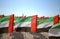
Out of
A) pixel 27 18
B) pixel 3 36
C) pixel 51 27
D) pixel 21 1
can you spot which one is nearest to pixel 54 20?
pixel 51 27

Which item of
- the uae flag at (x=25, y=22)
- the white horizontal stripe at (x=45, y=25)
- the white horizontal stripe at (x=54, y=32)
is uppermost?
the uae flag at (x=25, y=22)

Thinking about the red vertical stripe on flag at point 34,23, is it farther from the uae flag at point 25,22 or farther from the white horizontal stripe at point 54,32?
the white horizontal stripe at point 54,32

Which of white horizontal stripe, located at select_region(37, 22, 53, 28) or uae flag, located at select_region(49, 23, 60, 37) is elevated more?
white horizontal stripe, located at select_region(37, 22, 53, 28)

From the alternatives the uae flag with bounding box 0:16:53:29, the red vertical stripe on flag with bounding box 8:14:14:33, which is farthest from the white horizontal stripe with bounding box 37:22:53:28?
the red vertical stripe on flag with bounding box 8:14:14:33

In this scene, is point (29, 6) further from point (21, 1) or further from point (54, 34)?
point (54, 34)

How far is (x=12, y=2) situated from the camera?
198cm

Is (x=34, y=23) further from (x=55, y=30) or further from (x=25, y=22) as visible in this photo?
(x=55, y=30)

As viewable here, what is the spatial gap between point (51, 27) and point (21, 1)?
536 mm

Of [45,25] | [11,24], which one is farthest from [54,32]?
[11,24]

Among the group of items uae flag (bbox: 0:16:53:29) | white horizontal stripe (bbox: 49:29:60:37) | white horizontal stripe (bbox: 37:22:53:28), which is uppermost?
uae flag (bbox: 0:16:53:29)

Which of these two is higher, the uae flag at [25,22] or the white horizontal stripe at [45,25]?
the uae flag at [25,22]

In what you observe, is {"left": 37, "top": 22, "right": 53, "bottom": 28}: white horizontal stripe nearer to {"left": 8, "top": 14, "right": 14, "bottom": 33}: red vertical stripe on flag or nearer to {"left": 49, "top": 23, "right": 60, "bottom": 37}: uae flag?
{"left": 49, "top": 23, "right": 60, "bottom": 37}: uae flag

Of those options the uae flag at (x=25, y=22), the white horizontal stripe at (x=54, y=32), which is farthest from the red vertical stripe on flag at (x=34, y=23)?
the white horizontal stripe at (x=54, y=32)

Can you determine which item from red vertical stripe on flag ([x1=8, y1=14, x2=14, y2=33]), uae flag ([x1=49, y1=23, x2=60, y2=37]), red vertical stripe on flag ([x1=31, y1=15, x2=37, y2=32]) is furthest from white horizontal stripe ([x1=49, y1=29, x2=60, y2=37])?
red vertical stripe on flag ([x1=8, y1=14, x2=14, y2=33])
